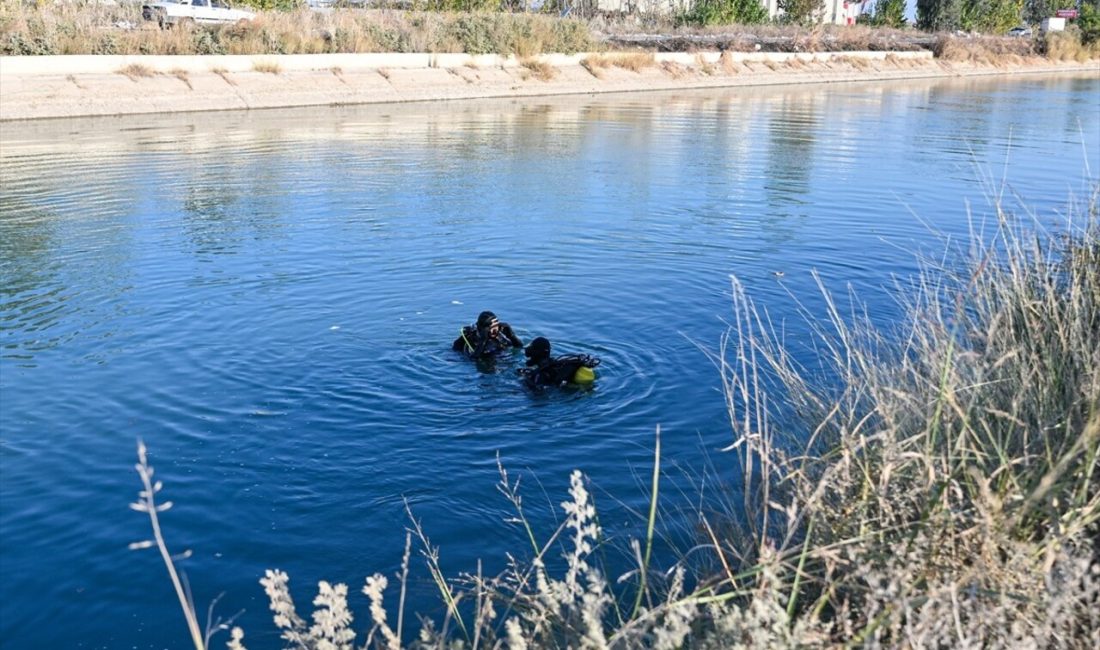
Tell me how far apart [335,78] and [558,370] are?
94.9ft

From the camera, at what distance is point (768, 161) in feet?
72.0

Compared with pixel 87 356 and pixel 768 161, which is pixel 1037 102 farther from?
pixel 87 356

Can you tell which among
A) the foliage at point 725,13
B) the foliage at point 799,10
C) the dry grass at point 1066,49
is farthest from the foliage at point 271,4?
the dry grass at point 1066,49

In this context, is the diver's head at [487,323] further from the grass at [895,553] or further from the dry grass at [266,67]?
the dry grass at [266,67]

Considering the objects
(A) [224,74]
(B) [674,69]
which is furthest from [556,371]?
(B) [674,69]

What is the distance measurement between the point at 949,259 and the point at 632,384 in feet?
17.9

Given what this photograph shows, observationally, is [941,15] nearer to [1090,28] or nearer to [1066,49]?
[1090,28]

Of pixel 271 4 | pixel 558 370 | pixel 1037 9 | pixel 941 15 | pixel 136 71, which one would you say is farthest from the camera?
pixel 1037 9

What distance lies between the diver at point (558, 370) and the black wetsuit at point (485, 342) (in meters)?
0.58

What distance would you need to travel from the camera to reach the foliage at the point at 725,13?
61938mm

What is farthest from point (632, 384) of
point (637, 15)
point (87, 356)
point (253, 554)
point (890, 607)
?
point (637, 15)

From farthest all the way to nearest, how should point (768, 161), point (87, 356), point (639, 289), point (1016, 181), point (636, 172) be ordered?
point (768, 161), point (636, 172), point (1016, 181), point (639, 289), point (87, 356)

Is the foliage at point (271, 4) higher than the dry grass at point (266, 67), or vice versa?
the foliage at point (271, 4)

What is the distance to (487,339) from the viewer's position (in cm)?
934
